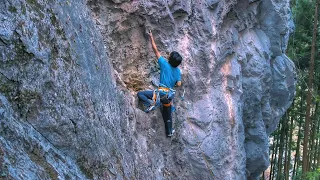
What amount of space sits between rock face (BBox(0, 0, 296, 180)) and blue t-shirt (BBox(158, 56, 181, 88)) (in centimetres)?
40

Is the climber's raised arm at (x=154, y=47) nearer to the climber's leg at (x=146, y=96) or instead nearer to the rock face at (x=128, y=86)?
the rock face at (x=128, y=86)

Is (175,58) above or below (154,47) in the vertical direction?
below

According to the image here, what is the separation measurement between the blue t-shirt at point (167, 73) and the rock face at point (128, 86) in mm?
397

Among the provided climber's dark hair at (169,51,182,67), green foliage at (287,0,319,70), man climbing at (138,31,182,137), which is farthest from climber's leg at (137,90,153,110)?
green foliage at (287,0,319,70)

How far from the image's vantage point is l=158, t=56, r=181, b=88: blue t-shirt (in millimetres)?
5449

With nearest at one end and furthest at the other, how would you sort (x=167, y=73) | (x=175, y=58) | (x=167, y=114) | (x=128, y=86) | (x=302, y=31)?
(x=175, y=58) → (x=167, y=73) → (x=128, y=86) → (x=167, y=114) → (x=302, y=31)

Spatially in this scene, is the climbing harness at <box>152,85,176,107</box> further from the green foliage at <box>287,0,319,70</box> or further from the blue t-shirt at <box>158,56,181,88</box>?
the green foliage at <box>287,0,319,70</box>

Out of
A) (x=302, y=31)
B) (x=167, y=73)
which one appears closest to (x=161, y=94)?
(x=167, y=73)

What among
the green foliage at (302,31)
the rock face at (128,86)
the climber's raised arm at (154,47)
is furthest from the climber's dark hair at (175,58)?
the green foliage at (302,31)

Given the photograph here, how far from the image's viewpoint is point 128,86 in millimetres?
5574

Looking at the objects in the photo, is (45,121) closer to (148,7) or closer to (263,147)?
(148,7)

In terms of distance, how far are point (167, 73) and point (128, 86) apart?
2.21 ft

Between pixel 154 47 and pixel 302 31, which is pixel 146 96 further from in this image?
pixel 302 31

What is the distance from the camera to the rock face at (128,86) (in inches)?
124
